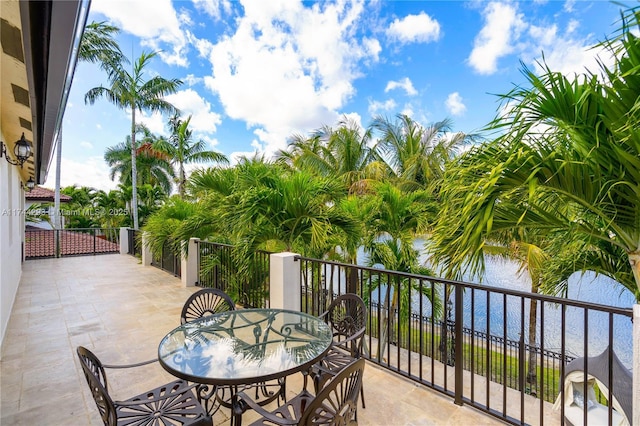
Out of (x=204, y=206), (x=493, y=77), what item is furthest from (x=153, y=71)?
(x=493, y=77)

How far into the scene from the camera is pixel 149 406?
170cm

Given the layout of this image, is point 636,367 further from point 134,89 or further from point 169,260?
point 134,89

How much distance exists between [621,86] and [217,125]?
17.1 metres

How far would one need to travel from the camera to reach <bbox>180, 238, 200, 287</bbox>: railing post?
6465mm

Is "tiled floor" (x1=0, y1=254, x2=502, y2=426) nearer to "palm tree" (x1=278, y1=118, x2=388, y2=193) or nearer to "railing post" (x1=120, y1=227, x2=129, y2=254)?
"railing post" (x1=120, y1=227, x2=129, y2=254)

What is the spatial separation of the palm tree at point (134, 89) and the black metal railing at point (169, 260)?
5.33 metres

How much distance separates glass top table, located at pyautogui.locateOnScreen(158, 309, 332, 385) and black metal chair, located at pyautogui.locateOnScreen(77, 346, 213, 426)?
0.21 meters

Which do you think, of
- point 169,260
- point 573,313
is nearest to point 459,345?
point 573,313

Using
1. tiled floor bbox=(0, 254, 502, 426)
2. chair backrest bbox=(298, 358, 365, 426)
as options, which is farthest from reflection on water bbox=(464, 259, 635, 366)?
chair backrest bbox=(298, 358, 365, 426)

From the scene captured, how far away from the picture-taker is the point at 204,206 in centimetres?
548

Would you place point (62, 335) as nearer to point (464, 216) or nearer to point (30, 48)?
point (30, 48)

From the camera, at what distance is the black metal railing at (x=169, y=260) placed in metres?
7.48

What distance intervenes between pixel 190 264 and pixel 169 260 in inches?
79.7

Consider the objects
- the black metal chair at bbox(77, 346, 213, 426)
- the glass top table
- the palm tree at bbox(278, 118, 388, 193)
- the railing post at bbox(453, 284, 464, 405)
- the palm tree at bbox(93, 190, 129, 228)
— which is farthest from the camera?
the palm tree at bbox(93, 190, 129, 228)
